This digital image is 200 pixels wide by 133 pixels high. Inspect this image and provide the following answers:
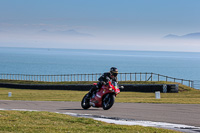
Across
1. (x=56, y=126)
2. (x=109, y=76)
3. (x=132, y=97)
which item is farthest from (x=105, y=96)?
(x=132, y=97)

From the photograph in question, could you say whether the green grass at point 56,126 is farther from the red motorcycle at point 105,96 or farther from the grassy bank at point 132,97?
the grassy bank at point 132,97

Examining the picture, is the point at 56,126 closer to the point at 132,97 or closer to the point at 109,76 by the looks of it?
the point at 109,76

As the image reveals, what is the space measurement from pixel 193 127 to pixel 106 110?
569 cm

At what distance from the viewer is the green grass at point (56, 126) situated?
10.1 m

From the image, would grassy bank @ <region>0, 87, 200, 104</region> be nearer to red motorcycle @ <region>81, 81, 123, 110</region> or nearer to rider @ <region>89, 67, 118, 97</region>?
red motorcycle @ <region>81, 81, 123, 110</region>

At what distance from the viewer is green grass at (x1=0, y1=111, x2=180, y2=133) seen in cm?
1009

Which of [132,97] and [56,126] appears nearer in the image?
[56,126]

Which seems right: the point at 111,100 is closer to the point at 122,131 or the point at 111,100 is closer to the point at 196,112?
the point at 196,112

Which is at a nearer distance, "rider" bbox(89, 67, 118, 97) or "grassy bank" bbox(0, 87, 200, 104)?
"rider" bbox(89, 67, 118, 97)

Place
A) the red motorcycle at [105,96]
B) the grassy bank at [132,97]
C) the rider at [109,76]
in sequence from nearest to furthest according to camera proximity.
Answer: the red motorcycle at [105,96], the rider at [109,76], the grassy bank at [132,97]

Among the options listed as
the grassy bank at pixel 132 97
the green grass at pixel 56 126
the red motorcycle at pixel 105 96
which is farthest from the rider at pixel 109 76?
the grassy bank at pixel 132 97

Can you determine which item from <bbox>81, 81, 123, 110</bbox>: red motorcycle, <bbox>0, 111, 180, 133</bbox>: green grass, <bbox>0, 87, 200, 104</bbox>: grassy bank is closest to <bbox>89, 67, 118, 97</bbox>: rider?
<bbox>81, 81, 123, 110</bbox>: red motorcycle

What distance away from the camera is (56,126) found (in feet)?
35.7

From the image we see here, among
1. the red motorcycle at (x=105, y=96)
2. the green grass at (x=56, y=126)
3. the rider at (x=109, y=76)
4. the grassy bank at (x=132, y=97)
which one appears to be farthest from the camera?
the grassy bank at (x=132, y=97)
